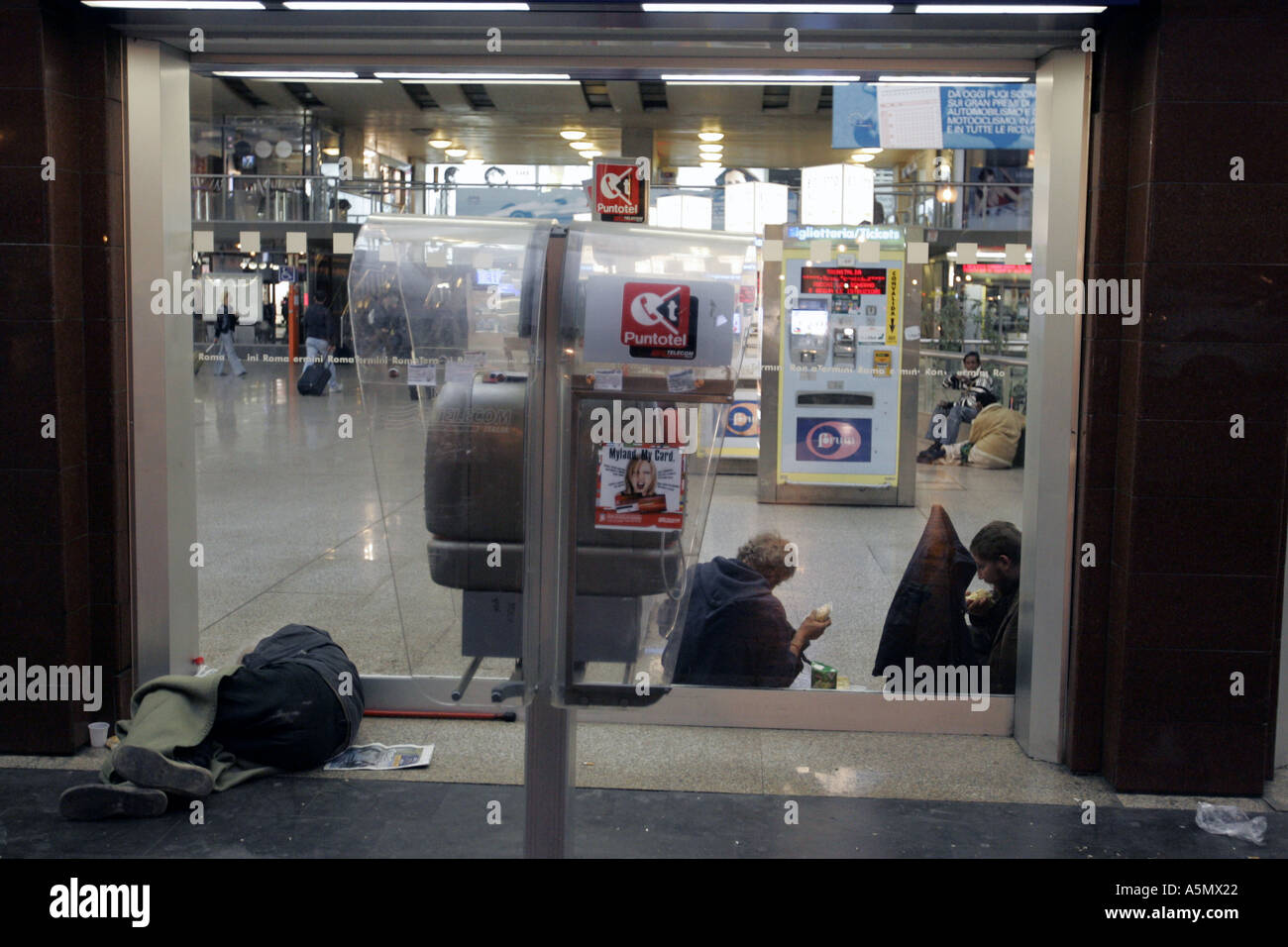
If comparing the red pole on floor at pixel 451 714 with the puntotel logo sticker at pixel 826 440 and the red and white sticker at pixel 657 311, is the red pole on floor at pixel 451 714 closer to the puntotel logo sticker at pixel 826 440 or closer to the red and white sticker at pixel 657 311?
the red and white sticker at pixel 657 311

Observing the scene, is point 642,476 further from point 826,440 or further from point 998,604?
point 826,440

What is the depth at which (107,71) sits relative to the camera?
176 inches

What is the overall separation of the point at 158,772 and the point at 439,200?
2.59 m

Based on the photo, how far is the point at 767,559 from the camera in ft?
17.1

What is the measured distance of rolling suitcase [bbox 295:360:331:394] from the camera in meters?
8.47

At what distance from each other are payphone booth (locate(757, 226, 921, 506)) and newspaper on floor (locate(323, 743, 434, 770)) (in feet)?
9.51

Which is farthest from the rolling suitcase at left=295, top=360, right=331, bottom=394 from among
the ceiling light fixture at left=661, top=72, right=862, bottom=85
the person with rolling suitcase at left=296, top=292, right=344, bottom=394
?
the ceiling light fixture at left=661, top=72, right=862, bottom=85

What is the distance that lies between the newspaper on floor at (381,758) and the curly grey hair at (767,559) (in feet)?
5.01

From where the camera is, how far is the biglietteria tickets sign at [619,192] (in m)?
5.11

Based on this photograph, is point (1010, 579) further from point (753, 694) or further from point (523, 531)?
point (523, 531)

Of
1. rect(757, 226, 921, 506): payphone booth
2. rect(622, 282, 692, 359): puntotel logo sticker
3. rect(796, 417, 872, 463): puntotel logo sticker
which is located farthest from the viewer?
rect(796, 417, 872, 463): puntotel logo sticker

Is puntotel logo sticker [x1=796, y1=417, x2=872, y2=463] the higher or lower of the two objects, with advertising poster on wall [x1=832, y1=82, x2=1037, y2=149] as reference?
lower

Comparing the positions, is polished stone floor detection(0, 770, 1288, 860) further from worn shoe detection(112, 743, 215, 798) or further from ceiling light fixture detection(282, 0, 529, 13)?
ceiling light fixture detection(282, 0, 529, 13)
